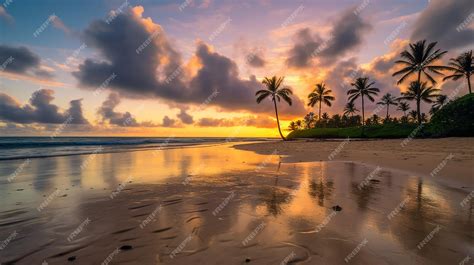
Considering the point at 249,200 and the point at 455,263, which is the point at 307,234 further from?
the point at 249,200

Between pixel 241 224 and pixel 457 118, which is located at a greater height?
pixel 457 118

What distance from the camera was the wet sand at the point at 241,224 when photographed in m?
2.87

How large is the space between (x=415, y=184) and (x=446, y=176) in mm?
1949

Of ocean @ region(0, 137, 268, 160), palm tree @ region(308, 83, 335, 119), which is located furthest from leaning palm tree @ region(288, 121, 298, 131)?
ocean @ region(0, 137, 268, 160)

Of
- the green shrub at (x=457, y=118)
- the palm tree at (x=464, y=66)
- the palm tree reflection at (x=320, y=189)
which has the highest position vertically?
the palm tree at (x=464, y=66)

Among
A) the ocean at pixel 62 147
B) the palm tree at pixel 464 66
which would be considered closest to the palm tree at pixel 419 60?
the palm tree at pixel 464 66

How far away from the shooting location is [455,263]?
2578 mm

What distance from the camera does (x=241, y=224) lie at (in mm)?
3918

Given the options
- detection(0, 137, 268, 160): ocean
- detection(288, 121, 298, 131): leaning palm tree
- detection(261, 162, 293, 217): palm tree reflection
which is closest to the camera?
detection(261, 162, 293, 217): palm tree reflection

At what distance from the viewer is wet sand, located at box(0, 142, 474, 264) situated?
2871 millimetres

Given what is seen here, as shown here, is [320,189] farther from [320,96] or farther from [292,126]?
[292,126]

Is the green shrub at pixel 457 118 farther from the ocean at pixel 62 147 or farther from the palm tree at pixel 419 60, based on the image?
the ocean at pixel 62 147

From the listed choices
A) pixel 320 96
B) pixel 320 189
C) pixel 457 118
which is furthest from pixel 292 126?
pixel 320 189

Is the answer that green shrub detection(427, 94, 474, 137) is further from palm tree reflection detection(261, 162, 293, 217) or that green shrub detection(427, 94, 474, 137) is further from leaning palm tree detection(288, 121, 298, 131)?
leaning palm tree detection(288, 121, 298, 131)
